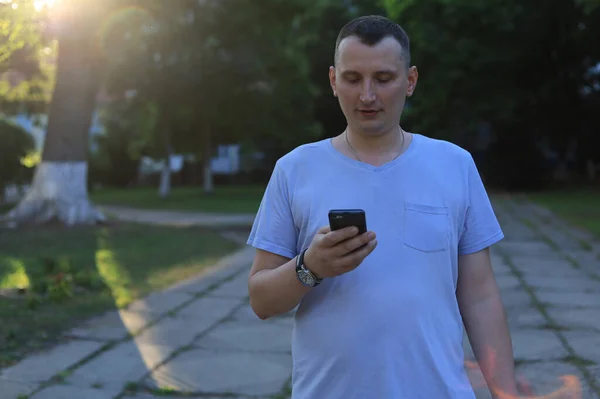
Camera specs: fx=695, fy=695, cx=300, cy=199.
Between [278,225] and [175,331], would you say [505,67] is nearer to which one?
[175,331]

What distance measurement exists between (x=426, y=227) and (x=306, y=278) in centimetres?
35

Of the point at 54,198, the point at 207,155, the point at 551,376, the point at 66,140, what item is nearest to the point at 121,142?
the point at 207,155

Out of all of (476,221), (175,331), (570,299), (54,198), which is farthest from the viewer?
(54,198)

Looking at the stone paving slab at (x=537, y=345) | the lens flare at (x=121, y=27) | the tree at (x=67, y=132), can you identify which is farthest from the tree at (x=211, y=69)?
the stone paving slab at (x=537, y=345)

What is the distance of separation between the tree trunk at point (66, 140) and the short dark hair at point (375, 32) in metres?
12.0

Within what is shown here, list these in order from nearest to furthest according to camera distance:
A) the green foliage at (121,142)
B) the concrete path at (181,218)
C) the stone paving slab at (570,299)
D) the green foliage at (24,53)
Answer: the green foliage at (24,53)
the stone paving slab at (570,299)
the concrete path at (181,218)
the green foliage at (121,142)

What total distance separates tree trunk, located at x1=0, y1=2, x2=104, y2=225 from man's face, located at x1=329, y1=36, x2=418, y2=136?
39.2 feet

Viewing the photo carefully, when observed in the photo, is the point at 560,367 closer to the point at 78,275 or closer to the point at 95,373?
the point at 95,373

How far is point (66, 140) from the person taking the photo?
43.4 feet

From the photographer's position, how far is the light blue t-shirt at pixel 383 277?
178 centimetres

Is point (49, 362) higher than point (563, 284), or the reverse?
point (563, 284)

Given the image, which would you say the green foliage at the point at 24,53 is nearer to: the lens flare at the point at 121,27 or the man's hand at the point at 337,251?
the lens flare at the point at 121,27

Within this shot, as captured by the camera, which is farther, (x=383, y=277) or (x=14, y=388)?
(x=14, y=388)

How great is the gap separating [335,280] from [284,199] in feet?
0.86
